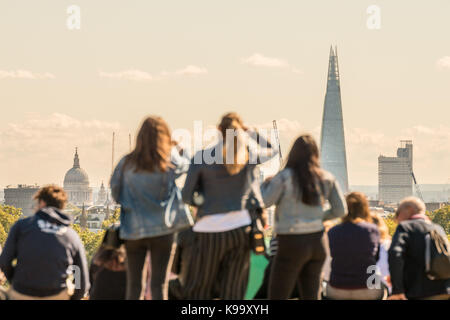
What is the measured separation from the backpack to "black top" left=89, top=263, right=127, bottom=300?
11.7 ft

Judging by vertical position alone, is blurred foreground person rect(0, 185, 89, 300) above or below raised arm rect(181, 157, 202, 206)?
below

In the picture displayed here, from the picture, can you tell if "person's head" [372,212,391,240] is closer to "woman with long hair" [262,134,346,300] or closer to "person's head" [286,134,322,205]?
"woman with long hair" [262,134,346,300]

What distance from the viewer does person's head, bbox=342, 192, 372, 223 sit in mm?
12328

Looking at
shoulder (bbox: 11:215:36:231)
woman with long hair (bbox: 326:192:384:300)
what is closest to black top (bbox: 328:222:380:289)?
woman with long hair (bbox: 326:192:384:300)

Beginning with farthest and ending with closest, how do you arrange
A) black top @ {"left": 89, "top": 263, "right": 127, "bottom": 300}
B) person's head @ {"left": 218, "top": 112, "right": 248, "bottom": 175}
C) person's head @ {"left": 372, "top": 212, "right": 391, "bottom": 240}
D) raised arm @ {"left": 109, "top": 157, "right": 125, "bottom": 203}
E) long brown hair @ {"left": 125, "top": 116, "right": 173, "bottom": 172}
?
person's head @ {"left": 372, "top": 212, "right": 391, "bottom": 240} < black top @ {"left": 89, "top": 263, "right": 127, "bottom": 300} < person's head @ {"left": 218, "top": 112, "right": 248, "bottom": 175} < raised arm @ {"left": 109, "top": 157, "right": 125, "bottom": 203} < long brown hair @ {"left": 125, "top": 116, "right": 173, "bottom": 172}

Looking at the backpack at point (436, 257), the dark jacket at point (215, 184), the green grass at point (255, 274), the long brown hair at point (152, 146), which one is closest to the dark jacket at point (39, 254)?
the long brown hair at point (152, 146)

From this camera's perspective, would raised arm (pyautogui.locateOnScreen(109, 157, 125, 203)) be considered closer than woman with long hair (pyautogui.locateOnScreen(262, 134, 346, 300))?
Yes

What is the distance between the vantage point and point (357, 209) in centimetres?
1234

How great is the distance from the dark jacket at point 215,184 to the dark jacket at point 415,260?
201 cm

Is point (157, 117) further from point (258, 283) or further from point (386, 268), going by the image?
point (386, 268)
